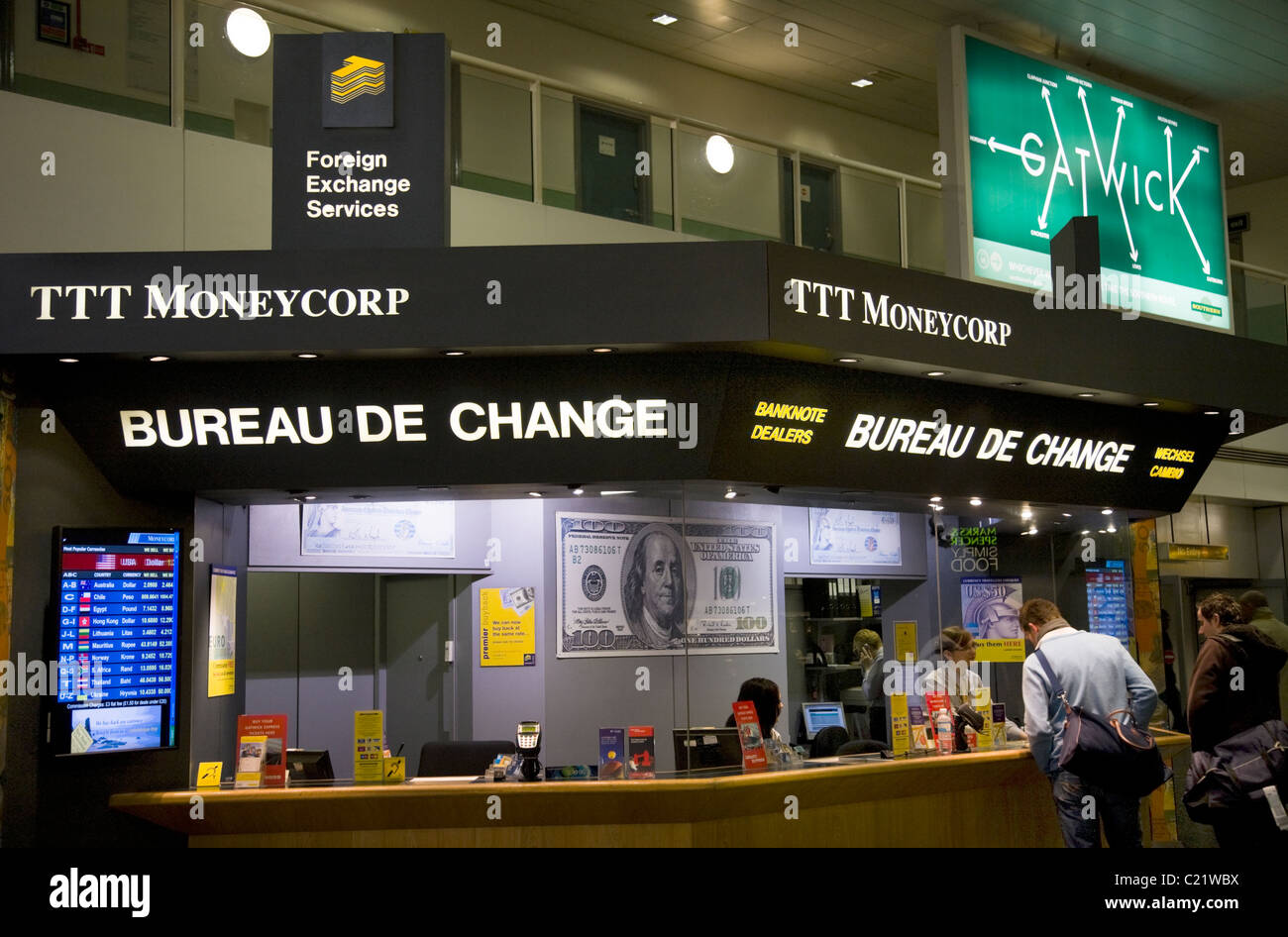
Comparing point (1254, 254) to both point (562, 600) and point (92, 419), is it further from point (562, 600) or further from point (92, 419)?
point (92, 419)

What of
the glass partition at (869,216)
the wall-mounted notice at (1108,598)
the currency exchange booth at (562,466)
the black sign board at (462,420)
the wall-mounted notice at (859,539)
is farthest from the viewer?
the glass partition at (869,216)

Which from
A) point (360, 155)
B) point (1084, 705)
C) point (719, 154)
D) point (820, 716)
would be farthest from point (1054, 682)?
point (360, 155)

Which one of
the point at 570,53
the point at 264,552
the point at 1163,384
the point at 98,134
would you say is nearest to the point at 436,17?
the point at 570,53

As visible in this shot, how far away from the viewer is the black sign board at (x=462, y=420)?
604 centimetres

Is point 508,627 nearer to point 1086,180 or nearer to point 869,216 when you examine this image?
point 869,216

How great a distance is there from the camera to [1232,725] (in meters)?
6.14

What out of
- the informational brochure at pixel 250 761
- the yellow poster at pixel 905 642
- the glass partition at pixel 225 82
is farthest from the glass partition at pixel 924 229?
the informational brochure at pixel 250 761

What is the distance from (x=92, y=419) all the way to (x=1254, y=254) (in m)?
11.8

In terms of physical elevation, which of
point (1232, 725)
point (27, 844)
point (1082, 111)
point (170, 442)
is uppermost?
point (1082, 111)

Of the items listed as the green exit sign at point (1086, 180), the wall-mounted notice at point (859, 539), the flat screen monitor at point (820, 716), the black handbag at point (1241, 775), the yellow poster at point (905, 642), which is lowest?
the black handbag at point (1241, 775)

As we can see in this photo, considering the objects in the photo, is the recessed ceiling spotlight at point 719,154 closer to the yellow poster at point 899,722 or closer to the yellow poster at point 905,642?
the yellow poster at point 905,642

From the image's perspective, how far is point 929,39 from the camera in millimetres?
10047

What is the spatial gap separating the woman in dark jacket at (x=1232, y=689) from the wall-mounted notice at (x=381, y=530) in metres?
4.25

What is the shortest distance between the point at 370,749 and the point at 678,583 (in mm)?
1760
